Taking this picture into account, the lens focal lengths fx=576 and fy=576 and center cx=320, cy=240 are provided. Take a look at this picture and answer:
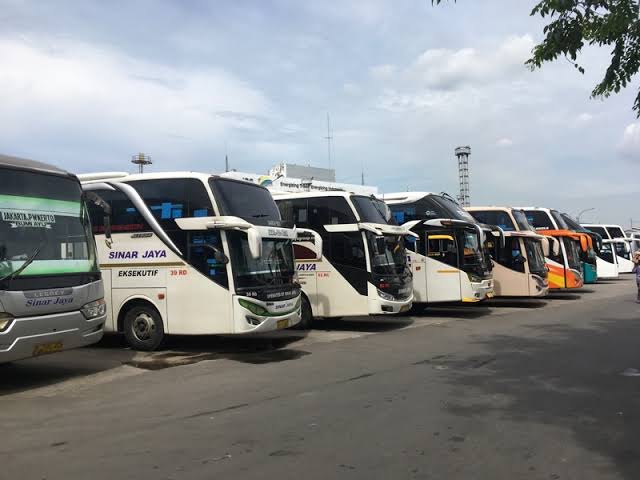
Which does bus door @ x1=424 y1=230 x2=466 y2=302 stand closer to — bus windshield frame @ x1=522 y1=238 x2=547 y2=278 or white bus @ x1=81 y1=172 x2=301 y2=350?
bus windshield frame @ x1=522 y1=238 x2=547 y2=278

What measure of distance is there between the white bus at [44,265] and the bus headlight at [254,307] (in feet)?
7.95

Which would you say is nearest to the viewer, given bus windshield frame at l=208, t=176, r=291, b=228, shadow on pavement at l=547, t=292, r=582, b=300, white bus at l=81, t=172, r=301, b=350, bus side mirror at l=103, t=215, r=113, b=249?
bus side mirror at l=103, t=215, r=113, b=249

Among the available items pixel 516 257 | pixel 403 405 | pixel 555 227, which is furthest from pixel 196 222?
pixel 555 227

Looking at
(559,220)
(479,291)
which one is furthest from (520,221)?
(479,291)

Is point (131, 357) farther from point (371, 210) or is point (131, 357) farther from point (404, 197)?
point (404, 197)

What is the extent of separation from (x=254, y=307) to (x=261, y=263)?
2.94ft

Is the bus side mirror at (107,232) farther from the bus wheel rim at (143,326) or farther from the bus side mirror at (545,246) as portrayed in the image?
the bus side mirror at (545,246)

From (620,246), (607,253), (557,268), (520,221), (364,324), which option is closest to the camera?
(364,324)

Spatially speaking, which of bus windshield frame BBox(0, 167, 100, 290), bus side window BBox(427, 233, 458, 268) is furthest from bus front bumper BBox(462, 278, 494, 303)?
bus windshield frame BBox(0, 167, 100, 290)

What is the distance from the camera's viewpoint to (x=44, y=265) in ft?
25.8

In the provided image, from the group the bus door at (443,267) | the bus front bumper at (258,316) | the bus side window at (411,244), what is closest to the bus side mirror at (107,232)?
the bus front bumper at (258,316)

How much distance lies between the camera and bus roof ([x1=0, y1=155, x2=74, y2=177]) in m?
7.93

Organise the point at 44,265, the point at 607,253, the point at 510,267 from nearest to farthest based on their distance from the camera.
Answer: the point at 44,265 < the point at 510,267 < the point at 607,253

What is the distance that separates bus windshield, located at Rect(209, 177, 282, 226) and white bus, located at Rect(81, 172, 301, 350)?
0.07 feet
